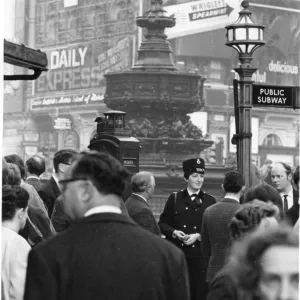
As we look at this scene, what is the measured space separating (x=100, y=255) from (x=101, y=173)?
0.30m

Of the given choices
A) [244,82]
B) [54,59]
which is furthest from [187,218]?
[54,59]

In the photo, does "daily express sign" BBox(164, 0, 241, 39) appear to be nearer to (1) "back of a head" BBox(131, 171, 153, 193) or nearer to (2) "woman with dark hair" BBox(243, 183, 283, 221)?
(1) "back of a head" BBox(131, 171, 153, 193)

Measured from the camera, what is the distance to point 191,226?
9.23 m

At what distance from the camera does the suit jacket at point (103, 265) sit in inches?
141

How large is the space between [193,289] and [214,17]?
4894 centimetres

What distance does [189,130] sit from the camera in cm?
2295

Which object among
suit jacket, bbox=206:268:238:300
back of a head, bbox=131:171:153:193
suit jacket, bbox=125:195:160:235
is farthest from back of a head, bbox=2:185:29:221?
back of a head, bbox=131:171:153:193

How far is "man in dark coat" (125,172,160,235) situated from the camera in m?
8.34

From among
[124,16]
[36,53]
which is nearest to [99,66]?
[124,16]

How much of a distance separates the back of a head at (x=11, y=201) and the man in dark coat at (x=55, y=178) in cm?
373

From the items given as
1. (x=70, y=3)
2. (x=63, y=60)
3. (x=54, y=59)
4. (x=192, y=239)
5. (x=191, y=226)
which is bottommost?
(x=192, y=239)

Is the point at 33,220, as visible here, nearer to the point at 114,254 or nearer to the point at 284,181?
the point at 114,254

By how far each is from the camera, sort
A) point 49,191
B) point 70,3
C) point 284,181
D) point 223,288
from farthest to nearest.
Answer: point 70,3 < point 284,181 < point 49,191 < point 223,288

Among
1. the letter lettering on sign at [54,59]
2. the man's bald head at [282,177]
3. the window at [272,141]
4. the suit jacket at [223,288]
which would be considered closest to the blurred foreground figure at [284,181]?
the man's bald head at [282,177]
